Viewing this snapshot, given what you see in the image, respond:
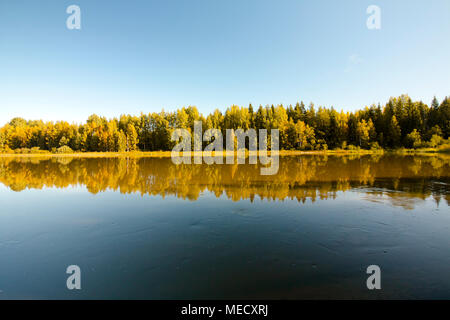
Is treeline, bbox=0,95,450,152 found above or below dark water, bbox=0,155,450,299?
above

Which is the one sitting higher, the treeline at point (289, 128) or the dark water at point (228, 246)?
the treeline at point (289, 128)

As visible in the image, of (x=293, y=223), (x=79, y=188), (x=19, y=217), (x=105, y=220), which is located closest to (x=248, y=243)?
(x=293, y=223)

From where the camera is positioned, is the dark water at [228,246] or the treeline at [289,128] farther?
the treeline at [289,128]

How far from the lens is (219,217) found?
814 centimetres

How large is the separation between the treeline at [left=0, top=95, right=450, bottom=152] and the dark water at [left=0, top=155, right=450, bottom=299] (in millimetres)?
68157

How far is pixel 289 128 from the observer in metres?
76.8

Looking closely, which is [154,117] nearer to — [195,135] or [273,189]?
[195,135]

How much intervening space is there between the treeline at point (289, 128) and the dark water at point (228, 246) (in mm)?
68157

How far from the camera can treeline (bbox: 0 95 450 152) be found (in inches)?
2778

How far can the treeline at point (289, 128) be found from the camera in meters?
70.6

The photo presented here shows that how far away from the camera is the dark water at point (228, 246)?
4203mm
